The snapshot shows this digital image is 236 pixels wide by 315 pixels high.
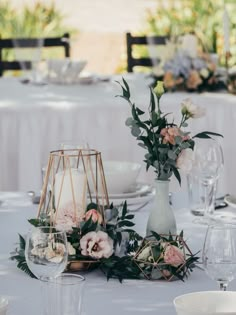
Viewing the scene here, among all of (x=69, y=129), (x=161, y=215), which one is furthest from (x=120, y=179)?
(x=69, y=129)

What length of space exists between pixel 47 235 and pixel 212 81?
3045 mm

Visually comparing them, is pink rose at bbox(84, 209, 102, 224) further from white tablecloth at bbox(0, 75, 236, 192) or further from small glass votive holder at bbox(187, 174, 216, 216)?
white tablecloth at bbox(0, 75, 236, 192)

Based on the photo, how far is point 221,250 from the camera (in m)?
1.90

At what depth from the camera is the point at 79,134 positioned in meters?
4.37

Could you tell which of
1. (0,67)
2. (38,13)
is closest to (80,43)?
(38,13)

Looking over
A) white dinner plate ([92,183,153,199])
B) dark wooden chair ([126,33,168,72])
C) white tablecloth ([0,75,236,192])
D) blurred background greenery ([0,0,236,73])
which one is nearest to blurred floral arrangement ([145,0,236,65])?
blurred background greenery ([0,0,236,73])

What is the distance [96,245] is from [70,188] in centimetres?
18

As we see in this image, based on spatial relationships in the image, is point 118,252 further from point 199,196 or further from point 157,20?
point 157,20

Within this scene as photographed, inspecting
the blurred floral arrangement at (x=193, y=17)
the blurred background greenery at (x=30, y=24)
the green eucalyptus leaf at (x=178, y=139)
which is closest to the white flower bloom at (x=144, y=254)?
the green eucalyptus leaf at (x=178, y=139)

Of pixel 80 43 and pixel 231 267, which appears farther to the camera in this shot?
pixel 80 43

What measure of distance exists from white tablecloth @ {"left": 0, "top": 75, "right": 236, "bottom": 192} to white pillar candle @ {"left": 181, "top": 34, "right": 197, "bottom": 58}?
49cm

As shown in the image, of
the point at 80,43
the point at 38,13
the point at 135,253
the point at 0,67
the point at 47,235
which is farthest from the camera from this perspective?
the point at 80,43

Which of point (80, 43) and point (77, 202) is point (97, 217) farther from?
point (80, 43)

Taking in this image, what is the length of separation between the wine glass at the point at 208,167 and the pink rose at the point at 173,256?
57 centimetres
